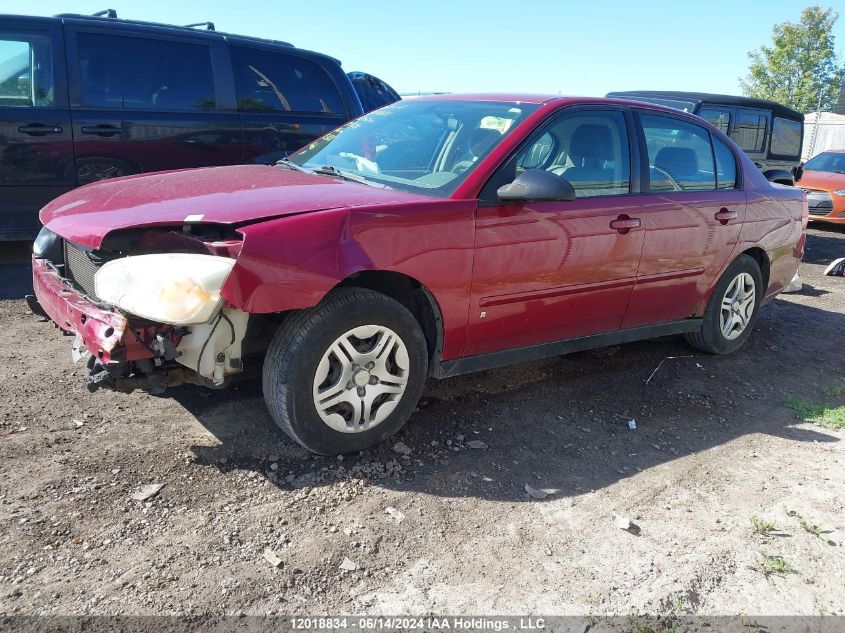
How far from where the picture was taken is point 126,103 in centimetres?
581

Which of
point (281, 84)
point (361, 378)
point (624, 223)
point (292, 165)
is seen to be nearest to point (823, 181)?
point (281, 84)

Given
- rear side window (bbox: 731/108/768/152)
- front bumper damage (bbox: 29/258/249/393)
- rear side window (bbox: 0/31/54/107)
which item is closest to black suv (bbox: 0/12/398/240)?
rear side window (bbox: 0/31/54/107)

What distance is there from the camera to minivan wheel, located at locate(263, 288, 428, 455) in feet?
9.82

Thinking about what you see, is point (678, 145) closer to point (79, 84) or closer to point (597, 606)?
point (597, 606)

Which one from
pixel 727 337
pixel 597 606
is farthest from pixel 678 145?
pixel 597 606

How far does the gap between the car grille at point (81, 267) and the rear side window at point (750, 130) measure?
910 cm

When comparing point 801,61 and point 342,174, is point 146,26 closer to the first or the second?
point 342,174

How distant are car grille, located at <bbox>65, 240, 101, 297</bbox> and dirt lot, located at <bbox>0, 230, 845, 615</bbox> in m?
0.66

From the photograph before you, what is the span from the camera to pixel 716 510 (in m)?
3.10

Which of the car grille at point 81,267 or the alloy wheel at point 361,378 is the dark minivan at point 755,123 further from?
the car grille at point 81,267

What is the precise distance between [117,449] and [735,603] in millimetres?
2661

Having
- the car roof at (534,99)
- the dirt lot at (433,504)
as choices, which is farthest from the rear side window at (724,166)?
the dirt lot at (433,504)

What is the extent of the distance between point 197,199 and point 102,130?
319cm

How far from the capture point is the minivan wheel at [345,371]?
299 centimetres
